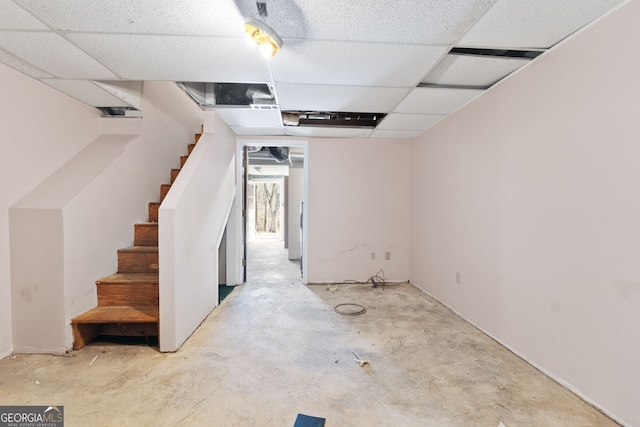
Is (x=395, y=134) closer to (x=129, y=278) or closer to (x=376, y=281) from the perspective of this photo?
(x=376, y=281)

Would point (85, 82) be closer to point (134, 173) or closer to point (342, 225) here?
point (134, 173)

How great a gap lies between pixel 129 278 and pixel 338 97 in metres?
2.45

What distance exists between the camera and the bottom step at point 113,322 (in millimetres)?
2018

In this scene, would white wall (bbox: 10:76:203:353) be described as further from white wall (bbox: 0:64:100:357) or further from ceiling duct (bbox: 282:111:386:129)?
ceiling duct (bbox: 282:111:386:129)

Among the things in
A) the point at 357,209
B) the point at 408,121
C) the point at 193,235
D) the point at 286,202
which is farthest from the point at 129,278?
the point at 286,202

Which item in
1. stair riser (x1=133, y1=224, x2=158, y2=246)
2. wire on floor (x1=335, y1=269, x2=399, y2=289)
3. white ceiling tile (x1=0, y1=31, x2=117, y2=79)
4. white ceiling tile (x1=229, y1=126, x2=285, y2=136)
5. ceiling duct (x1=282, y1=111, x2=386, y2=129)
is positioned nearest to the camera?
white ceiling tile (x1=0, y1=31, x2=117, y2=79)

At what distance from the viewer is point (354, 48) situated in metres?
1.63

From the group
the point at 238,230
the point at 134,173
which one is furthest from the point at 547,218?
the point at 134,173

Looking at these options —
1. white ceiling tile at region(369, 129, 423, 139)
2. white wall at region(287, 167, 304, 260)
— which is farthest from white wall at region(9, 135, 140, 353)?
white wall at region(287, 167, 304, 260)

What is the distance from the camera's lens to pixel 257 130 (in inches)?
139

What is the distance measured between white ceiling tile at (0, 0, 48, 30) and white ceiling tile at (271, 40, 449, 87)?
126 centimetres

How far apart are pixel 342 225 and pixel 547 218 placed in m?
2.46

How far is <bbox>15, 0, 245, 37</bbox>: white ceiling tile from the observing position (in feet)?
4.24

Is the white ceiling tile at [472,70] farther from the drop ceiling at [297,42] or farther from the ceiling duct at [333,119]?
the ceiling duct at [333,119]
